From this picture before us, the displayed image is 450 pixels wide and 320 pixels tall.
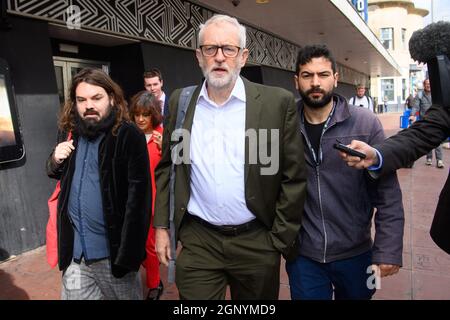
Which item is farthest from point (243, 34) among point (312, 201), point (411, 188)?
point (411, 188)

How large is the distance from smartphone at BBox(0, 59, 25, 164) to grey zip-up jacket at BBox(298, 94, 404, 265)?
349cm

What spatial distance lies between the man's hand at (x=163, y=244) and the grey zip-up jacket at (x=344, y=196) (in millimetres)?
793

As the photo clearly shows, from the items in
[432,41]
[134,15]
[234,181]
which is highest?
[134,15]

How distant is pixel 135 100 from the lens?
353 centimetres

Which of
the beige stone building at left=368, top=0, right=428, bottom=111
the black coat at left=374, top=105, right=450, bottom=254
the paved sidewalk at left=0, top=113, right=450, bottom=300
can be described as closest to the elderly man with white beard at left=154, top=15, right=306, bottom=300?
the black coat at left=374, top=105, right=450, bottom=254

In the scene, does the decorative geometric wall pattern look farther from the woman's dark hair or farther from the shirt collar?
the shirt collar

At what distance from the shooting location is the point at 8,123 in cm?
434

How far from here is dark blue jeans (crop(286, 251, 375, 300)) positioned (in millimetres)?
2195

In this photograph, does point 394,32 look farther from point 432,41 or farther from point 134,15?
point 432,41

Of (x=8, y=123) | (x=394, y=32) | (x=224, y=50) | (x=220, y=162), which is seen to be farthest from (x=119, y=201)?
(x=394, y=32)

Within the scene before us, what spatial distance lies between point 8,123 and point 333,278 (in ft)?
12.4

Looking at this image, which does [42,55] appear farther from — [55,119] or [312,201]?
[312,201]

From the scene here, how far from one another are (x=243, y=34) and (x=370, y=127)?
2.76ft

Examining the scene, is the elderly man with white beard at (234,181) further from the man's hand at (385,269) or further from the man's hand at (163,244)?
the man's hand at (385,269)
